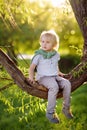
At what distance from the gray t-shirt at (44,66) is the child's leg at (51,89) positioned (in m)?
0.05

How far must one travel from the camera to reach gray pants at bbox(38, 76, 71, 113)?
163 inches

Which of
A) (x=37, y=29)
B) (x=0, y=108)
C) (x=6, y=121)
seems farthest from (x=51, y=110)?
(x=37, y=29)

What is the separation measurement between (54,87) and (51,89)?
0.03 meters

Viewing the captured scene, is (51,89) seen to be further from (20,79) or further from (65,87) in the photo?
(20,79)

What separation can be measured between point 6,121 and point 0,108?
2.55 feet

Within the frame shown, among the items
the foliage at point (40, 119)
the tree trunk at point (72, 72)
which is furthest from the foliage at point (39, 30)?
the tree trunk at point (72, 72)

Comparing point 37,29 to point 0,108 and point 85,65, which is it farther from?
point 85,65

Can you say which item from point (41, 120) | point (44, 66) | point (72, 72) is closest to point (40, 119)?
point (41, 120)

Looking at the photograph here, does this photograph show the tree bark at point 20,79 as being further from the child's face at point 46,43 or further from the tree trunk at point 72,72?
the child's face at point 46,43

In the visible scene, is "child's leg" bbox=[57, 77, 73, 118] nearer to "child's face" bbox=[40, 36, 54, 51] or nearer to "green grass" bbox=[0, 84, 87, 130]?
"child's face" bbox=[40, 36, 54, 51]

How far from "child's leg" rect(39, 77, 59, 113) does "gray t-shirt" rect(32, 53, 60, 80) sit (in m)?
0.05

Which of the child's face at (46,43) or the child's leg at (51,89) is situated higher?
the child's face at (46,43)

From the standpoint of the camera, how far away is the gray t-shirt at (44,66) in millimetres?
4234

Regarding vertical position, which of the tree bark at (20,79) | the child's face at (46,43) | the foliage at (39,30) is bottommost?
the foliage at (39,30)
